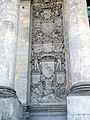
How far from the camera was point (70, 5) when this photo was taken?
31.6 ft

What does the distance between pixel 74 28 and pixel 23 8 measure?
204 inches

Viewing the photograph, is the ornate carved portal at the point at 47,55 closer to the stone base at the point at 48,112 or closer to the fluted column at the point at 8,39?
the stone base at the point at 48,112

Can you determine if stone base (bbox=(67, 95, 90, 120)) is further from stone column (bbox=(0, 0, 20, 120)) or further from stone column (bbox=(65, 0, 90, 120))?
stone column (bbox=(0, 0, 20, 120))

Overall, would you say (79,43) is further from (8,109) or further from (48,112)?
(48,112)

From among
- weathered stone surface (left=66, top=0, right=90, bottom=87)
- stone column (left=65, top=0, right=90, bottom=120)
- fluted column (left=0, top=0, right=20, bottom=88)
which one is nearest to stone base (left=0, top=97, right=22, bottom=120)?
fluted column (left=0, top=0, right=20, bottom=88)

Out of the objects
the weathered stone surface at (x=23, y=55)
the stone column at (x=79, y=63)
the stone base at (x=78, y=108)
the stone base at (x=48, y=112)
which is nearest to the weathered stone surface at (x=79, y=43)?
the stone column at (x=79, y=63)

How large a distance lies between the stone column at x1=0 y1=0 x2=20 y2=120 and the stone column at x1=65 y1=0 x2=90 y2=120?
2.24 metres

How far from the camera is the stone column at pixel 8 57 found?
737 cm

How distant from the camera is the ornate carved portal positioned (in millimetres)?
10898

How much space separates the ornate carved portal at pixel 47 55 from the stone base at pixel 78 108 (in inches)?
128

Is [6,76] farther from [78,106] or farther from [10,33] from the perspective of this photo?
[78,106]

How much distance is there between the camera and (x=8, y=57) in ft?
27.8

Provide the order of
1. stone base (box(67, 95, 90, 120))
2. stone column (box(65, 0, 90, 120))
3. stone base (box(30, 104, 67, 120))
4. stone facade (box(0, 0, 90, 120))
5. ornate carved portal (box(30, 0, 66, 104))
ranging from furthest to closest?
ornate carved portal (box(30, 0, 66, 104)), stone base (box(30, 104, 67, 120)), stone facade (box(0, 0, 90, 120)), stone column (box(65, 0, 90, 120)), stone base (box(67, 95, 90, 120))

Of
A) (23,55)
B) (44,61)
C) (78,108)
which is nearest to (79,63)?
(78,108)
